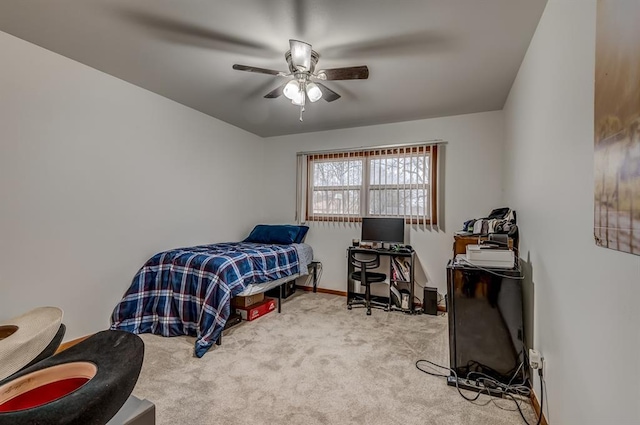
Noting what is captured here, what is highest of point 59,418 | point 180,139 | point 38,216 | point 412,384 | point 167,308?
point 180,139

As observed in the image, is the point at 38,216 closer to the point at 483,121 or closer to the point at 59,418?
the point at 59,418

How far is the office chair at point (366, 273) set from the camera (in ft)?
11.8

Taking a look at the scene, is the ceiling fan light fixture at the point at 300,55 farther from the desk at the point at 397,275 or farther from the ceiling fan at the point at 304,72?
the desk at the point at 397,275

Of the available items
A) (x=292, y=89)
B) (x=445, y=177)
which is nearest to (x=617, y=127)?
(x=292, y=89)

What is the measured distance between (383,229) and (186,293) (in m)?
2.43

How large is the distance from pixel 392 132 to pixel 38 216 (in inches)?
153

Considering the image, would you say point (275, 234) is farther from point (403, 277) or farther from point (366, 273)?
point (403, 277)

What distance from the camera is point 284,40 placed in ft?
7.08

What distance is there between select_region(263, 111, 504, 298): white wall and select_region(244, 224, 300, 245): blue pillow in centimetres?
40

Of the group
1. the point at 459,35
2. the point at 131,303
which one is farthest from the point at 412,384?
the point at 131,303

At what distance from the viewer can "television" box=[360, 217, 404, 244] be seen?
3.76 metres

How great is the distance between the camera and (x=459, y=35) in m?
2.07

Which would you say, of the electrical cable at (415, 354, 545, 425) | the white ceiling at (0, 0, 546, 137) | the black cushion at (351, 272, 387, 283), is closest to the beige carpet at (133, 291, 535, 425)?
the electrical cable at (415, 354, 545, 425)

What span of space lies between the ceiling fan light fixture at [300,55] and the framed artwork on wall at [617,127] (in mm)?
1545
